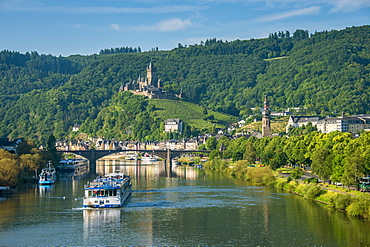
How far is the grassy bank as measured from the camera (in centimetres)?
5512

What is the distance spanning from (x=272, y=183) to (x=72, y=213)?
31742 millimetres

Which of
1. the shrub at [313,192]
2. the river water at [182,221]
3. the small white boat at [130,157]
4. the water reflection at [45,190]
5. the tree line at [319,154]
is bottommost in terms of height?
the river water at [182,221]

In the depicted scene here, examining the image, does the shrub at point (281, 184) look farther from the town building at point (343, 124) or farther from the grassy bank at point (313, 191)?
the town building at point (343, 124)

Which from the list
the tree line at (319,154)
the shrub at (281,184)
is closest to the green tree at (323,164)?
the tree line at (319,154)

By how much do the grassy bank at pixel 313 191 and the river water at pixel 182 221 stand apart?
1.16 metres

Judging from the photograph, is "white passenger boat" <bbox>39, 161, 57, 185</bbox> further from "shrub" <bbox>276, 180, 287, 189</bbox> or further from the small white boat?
the small white boat

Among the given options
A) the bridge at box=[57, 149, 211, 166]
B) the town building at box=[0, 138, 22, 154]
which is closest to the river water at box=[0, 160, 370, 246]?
the town building at box=[0, 138, 22, 154]

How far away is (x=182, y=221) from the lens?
56.9 metres

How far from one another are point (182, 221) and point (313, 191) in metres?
17.6

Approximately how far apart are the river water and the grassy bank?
3.80 ft

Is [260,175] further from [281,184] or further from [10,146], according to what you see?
[10,146]

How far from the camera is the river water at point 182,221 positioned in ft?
161

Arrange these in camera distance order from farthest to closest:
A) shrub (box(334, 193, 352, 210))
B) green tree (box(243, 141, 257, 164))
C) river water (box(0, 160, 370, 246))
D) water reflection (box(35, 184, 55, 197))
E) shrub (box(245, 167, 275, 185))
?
green tree (box(243, 141, 257, 164)) < shrub (box(245, 167, 275, 185)) < water reflection (box(35, 184, 55, 197)) < shrub (box(334, 193, 352, 210)) < river water (box(0, 160, 370, 246))

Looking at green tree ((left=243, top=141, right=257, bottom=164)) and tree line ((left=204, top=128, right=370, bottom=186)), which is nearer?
tree line ((left=204, top=128, right=370, bottom=186))
